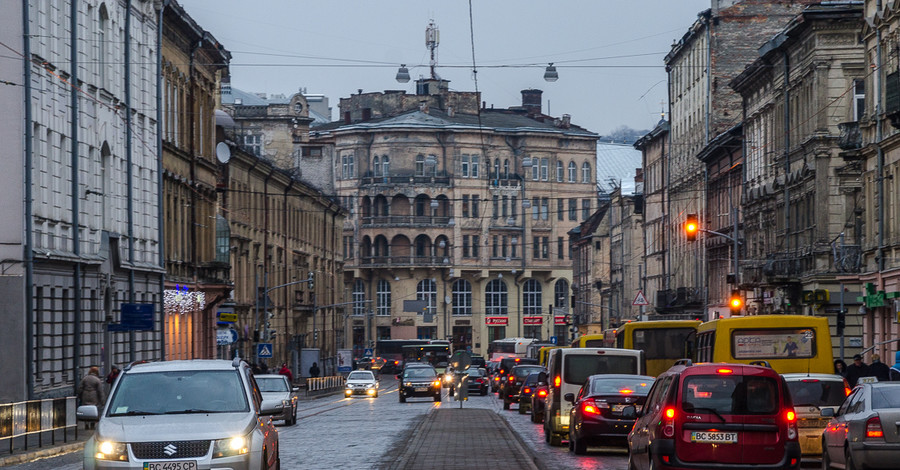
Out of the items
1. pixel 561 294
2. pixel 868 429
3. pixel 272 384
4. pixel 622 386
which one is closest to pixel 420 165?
pixel 561 294

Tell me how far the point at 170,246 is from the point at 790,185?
2229 centimetres

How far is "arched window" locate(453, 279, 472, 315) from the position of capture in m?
136

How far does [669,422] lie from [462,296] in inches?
4686

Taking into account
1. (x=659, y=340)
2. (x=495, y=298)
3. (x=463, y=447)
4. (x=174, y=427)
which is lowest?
(x=463, y=447)

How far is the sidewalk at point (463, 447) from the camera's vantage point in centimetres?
2331

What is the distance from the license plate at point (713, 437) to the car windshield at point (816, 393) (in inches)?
256

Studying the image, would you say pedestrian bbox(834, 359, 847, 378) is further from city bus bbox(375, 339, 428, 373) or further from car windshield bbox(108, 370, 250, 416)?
city bus bbox(375, 339, 428, 373)

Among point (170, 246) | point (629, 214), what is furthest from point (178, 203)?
point (629, 214)

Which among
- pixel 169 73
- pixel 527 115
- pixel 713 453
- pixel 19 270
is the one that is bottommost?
pixel 713 453

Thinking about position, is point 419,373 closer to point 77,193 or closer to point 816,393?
point 77,193

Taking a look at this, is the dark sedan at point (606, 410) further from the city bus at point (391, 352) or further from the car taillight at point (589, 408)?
the city bus at point (391, 352)

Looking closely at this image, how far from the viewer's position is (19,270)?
36562mm

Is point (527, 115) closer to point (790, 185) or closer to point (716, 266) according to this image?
point (716, 266)

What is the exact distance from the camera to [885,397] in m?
19.1
